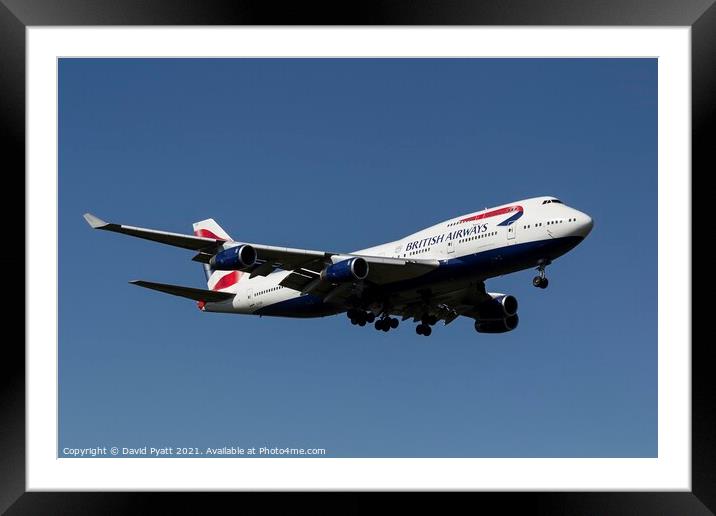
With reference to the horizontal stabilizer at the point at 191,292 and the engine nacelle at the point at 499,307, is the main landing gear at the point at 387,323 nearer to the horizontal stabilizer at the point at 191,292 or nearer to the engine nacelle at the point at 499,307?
the engine nacelle at the point at 499,307

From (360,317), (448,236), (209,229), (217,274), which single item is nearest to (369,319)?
(360,317)

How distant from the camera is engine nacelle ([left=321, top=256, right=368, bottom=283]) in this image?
34156 mm

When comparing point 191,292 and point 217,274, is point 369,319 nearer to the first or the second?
point 191,292

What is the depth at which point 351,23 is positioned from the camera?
19.1m

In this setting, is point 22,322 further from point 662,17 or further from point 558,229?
point 558,229

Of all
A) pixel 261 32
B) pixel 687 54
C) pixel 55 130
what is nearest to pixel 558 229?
pixel 687 54

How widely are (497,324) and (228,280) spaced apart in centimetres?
1219

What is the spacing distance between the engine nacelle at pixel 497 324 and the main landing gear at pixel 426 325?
7.79 ft

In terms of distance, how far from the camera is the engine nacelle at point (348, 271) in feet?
112

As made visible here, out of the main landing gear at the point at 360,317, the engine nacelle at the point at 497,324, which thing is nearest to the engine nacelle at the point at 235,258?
the main landing gear at the point at 360,317

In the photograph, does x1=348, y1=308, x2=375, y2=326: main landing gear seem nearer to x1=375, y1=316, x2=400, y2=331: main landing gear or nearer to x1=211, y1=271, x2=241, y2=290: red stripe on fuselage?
x1=375, y1=316, x2=400, y2=331: main landing gear

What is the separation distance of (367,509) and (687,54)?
36.5ft

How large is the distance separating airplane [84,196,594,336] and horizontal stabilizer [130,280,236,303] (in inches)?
2.3

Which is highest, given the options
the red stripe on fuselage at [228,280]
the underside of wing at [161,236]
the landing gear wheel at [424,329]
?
the underside of wing at [161,236]
